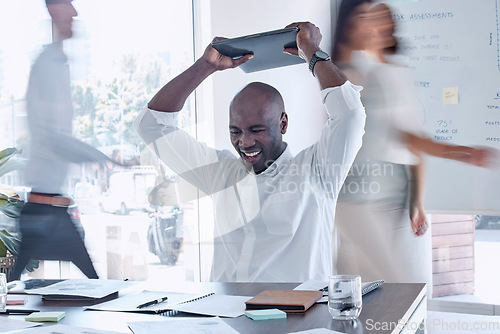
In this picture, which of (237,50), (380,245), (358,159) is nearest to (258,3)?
(358,159)

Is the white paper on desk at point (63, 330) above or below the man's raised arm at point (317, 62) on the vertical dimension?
below

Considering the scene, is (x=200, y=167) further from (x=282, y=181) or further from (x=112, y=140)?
(x=112, y=140)

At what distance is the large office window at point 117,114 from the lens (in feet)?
8.51

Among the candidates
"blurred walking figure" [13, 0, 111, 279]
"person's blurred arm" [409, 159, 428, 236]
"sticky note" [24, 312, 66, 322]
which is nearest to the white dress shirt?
"sticky note" [24, 312, 66, 322]

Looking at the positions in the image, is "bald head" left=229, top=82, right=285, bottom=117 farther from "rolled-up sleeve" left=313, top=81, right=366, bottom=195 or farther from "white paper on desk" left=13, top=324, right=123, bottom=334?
"white paper on desk" left=13, top=324, right=123, bottom=334

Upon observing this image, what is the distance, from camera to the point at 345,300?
3.65 feet

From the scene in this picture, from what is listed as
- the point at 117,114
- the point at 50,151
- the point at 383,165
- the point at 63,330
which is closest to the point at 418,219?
the point at 383,165

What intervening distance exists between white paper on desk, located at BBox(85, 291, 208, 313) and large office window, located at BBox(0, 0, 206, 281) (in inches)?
54.8

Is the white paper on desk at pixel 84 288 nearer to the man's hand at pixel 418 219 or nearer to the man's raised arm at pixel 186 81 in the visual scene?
the man's raised arm at pixel 186 81

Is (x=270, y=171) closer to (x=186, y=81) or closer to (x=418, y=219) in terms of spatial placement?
(x=186, y=81)

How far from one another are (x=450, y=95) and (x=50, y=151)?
199cm

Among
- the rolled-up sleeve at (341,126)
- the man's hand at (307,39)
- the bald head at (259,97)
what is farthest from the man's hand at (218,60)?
the rolled-up sleeve at (341,126)

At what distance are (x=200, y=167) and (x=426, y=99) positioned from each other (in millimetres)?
1358

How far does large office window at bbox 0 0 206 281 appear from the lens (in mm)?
2594
